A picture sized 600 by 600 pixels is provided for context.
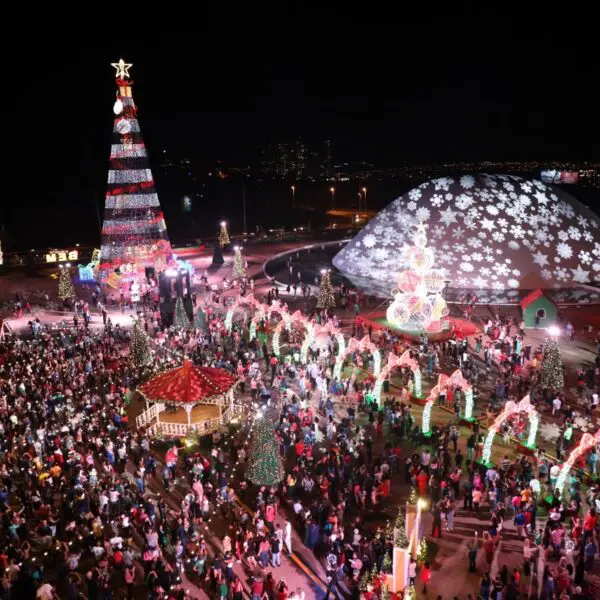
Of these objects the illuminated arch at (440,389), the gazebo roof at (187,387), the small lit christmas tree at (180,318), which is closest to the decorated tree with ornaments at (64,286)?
the small lit christmas tree at (180,318)

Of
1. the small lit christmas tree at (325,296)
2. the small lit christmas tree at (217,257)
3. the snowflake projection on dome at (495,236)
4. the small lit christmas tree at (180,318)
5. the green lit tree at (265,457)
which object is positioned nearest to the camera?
the green lit tree at (265,457)

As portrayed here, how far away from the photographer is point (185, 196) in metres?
101

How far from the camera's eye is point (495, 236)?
127 ft

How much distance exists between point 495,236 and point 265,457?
1088 inches

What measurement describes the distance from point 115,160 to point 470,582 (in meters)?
28.2

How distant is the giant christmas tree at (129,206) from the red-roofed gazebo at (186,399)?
1679 cm

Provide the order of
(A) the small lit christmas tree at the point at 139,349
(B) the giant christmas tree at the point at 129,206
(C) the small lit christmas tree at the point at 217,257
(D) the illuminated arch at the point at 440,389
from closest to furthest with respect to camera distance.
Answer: (D) the illuminated arch at the point at 440,389, (A) the small lit christmas tree at the point at 139,349, (B) the giant christmas tree at the point at 129,206, (C) the small lit christmas tree at the point at 217,257

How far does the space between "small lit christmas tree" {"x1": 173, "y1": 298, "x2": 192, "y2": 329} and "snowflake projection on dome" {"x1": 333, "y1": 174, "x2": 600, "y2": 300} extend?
548 inches

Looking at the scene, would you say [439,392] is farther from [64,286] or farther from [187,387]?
[64,286]

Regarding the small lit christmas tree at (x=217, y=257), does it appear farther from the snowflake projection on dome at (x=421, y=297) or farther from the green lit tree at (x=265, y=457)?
the green lit tree at (x=265, y=457)

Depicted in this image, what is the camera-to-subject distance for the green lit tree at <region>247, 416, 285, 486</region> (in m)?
15.6

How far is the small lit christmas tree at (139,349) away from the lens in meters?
24.2

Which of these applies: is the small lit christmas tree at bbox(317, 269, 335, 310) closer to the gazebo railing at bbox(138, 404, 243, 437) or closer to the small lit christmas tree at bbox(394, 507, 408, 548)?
the gazebo railing at bbox(138, 404, 243, 437)

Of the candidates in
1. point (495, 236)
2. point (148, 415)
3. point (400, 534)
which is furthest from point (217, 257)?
point (400, 534)
